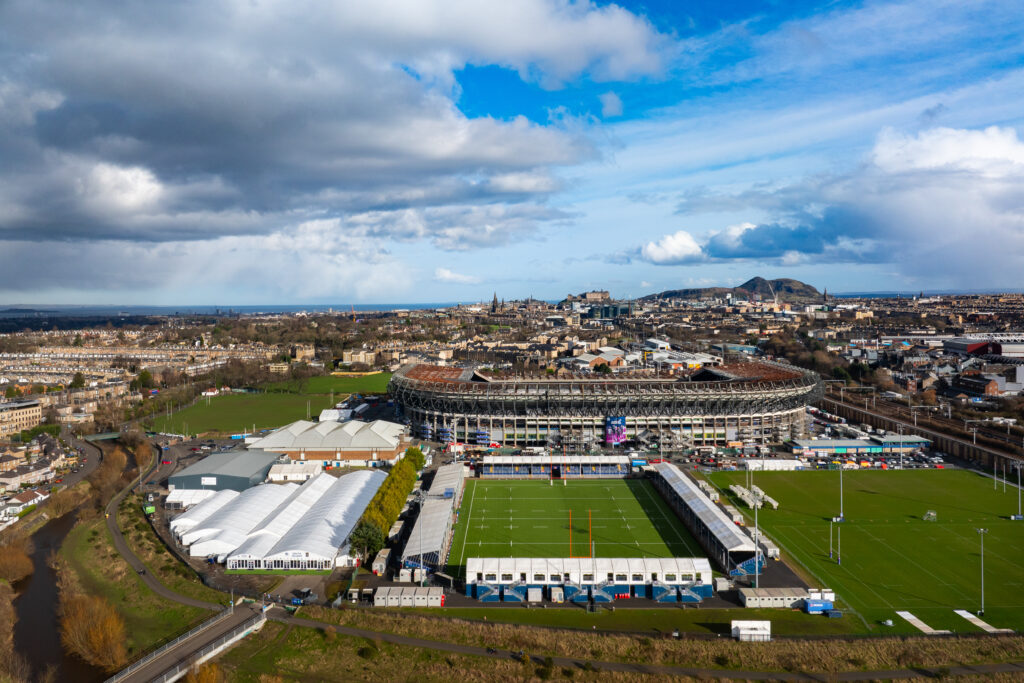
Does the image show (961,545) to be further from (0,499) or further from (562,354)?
(562,354)

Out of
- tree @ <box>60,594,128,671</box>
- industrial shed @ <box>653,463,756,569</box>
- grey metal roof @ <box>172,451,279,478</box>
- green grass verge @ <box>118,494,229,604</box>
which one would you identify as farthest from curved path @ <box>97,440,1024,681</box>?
grey metal roof @ <box>172,451,279,478</box>

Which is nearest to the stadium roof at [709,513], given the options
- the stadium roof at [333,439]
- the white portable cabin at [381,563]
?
the white portable cabin at [381,563]

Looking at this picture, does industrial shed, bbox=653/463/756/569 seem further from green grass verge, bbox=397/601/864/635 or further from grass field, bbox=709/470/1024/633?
green grass verge, bbox=397/601/864/635

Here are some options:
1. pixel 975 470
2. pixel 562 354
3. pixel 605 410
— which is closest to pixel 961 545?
pixel 975 470

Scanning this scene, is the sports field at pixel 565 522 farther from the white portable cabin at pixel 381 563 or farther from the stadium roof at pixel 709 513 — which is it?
the white portable cabin at pixel 381 563

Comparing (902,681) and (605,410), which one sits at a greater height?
(605,410)

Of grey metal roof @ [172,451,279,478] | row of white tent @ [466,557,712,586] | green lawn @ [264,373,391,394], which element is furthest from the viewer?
green lawn @ [264,373,391,394]
